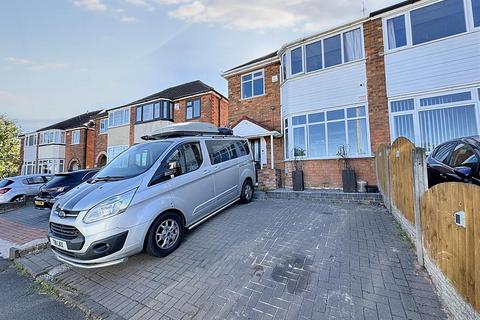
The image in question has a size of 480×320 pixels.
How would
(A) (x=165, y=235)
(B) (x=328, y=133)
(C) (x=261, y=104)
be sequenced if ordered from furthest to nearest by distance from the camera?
(C) (x=261, y=104), (B) (x=328, y=133), (A) (x=165, y=235)

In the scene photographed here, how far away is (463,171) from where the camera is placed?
3900 millimetres

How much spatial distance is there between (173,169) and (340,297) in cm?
339

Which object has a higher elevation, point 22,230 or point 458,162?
point 458,162

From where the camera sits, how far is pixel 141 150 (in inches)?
191

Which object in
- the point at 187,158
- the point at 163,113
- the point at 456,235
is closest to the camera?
the point at 456,235

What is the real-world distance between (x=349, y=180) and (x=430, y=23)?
6.29 meters

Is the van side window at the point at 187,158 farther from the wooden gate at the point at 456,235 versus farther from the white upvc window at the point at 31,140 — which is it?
the white upvc window at the point at 31,140

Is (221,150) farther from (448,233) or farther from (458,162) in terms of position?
(458,162)

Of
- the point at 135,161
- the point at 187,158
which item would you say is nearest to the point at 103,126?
the point at 135,161

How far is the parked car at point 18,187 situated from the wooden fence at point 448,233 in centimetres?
1624

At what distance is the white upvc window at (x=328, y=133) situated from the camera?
29.2ft

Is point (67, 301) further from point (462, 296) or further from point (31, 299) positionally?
point (462, 296)

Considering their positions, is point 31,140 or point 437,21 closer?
point 437,21

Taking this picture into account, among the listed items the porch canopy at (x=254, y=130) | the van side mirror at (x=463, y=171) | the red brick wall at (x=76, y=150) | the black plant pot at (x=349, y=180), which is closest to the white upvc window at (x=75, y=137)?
the red brick wall at (x=76, y=150)
